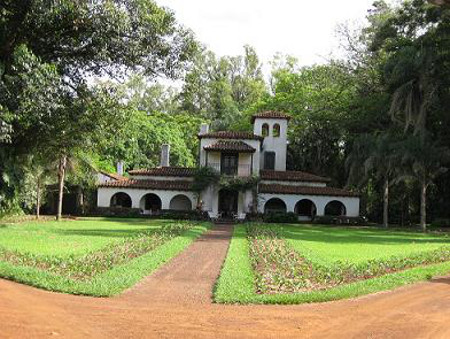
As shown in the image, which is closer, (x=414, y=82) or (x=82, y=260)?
(x=82, y=260)

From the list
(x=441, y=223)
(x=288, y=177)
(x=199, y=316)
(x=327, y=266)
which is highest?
Result: (x=288, y=177)

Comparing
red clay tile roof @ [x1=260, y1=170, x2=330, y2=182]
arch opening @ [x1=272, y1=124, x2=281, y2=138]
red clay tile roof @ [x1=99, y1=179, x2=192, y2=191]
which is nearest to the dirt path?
red clay tile roof @ [x1=99, y1=179, x2=192, y2=191]

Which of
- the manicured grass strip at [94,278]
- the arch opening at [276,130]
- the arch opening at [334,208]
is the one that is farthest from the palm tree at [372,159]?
the manicured grass strip at [94,278]

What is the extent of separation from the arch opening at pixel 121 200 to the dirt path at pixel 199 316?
3500cm

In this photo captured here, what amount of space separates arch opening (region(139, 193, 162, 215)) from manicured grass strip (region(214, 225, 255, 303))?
Result: 94.1ft

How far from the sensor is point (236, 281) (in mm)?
11055

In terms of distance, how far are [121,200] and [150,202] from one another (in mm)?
2749

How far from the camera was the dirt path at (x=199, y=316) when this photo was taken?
7246 millimetres

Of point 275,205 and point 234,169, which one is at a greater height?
point 234,169

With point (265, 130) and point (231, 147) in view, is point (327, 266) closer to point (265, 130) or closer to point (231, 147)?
point (231, 147)

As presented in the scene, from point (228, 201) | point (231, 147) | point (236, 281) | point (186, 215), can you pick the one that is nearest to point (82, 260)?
point (236, 281)

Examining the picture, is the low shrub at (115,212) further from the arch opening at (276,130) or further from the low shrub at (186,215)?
the arch opening at (276,130)

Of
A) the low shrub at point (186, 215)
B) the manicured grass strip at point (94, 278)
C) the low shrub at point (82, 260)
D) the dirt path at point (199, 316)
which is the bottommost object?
the dirt path at point (199, 316)

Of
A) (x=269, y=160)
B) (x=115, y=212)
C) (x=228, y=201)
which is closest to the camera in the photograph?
(x=115, y=212)
